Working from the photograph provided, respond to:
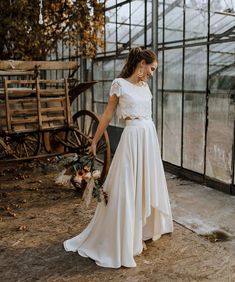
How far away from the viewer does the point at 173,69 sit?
16.5 feet

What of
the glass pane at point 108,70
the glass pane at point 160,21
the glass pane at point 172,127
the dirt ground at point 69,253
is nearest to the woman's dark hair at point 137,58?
the dirt ground at point 69,253

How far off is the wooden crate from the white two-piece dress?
1.50 meters

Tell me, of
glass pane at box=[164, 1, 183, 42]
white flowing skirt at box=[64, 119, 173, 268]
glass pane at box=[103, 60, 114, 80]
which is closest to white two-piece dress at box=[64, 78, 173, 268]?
white flowing skirt at box=[64, 119, 173, 268]

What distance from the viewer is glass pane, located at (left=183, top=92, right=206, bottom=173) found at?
15.0 feet

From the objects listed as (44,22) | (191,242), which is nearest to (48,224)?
(191,242)

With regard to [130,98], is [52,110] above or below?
below

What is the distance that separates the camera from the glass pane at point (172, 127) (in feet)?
16.4

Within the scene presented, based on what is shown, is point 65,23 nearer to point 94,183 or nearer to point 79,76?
point 79,76

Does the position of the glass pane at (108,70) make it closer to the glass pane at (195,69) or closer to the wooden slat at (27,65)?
the glass pane at (195,69)

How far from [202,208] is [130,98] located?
1.74 meters

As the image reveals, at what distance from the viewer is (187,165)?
4887mm

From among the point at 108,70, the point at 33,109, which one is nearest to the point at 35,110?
the point at 33,109

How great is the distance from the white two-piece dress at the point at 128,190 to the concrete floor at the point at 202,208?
72 cm

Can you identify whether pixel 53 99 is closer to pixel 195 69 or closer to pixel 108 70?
pixel 195 69
